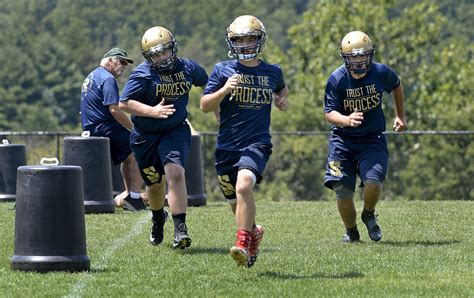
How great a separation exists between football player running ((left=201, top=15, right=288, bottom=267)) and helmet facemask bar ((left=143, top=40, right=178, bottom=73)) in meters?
0.99

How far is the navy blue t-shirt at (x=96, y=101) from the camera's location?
52.8 ft

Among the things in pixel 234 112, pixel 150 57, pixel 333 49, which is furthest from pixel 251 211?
pixel 333 49

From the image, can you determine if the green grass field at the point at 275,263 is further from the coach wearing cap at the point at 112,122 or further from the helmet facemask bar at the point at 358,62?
the helmet facemask bar at the point at 358,62

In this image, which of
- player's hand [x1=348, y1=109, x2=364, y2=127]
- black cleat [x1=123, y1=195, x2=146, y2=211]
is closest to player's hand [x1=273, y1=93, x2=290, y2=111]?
player's hand [x1=348, y1=109, x2=364, y2=127]

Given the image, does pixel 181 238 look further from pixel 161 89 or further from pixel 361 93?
pixel 361 93

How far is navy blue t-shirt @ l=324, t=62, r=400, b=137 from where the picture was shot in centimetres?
1209

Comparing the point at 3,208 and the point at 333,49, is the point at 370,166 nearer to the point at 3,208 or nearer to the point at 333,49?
the point at 3,208

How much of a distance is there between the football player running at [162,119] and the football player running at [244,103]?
0.75 meters

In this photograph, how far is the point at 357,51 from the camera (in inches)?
468

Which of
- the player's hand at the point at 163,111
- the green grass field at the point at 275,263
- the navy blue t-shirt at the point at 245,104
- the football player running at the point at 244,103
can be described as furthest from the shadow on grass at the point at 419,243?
the player's hand at the point at 163,111

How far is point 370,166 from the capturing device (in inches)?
478

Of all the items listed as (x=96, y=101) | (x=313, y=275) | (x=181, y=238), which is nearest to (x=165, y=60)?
(x=181, y=238)

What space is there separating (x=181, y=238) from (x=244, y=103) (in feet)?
4.74

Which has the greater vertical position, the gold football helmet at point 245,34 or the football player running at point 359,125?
the gold football helmet at point 245,34
